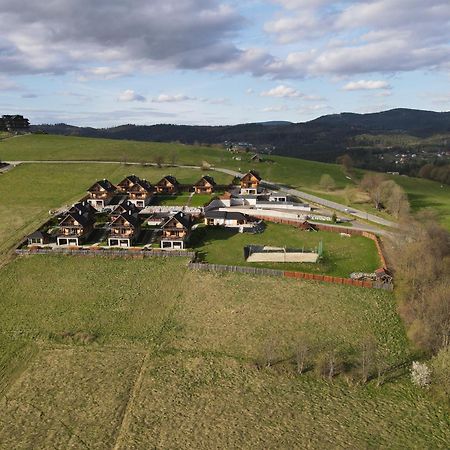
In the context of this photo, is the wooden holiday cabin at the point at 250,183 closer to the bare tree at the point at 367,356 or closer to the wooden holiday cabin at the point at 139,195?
the wooden holiday cabin at the point at 139,195

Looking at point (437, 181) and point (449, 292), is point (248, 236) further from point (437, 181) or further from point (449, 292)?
point (437, 181)

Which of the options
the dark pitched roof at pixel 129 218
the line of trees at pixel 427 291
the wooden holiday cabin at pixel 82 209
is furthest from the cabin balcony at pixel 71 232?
the line of trees at pixel 427 291

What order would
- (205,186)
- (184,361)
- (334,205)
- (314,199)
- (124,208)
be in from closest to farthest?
(184,361) < (124,208) < (334,205) < (314,199) < (205,186)

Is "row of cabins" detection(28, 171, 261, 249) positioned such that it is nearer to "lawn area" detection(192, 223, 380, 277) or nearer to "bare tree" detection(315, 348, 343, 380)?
"lawn area" detection(192, 223, 380, 277)

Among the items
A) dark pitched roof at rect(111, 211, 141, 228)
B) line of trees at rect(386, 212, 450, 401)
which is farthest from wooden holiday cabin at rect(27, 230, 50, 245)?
line of trees at rect(386, 212, 450, 401)

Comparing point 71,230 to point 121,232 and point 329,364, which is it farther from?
point 329,364

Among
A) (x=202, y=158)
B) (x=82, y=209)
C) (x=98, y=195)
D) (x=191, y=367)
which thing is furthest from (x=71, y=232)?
(x=202, y=158)

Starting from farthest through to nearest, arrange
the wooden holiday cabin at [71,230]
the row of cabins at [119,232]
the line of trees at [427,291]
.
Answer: the wooden holiday cabin at [71,230], the row of cabins at [119,232], the line of trees at [427,291]
